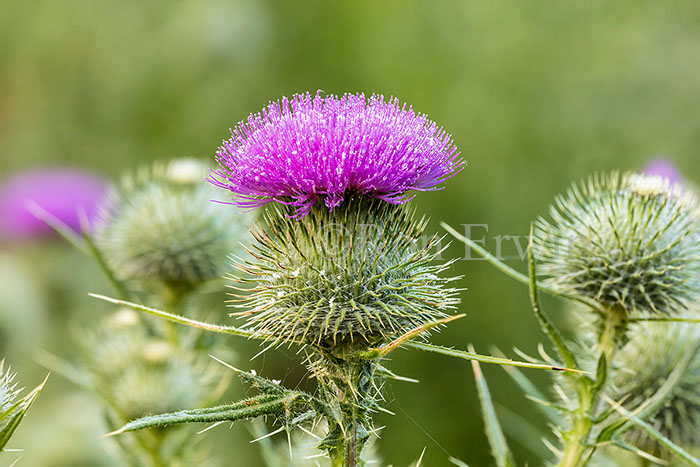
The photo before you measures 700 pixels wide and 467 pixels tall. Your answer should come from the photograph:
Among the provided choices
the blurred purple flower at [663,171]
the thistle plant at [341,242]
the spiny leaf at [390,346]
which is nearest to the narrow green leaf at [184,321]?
the thistle plant at [341,242]

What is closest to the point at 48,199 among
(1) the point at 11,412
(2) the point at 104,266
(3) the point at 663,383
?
(2) the point at 104,266

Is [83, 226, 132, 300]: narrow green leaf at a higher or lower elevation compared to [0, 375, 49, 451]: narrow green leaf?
higher

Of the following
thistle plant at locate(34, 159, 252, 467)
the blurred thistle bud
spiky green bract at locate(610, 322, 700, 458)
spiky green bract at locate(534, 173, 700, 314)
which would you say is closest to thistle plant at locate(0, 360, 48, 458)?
thistle plant at locate(34, 159, 252, 467)

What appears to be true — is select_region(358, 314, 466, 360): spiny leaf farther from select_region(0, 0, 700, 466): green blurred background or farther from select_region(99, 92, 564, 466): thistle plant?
select_region(0, 0, 700, 466): green blurred background

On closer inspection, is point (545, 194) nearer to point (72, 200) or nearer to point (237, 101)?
point (237, 101)

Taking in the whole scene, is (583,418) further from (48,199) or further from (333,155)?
(48,199)

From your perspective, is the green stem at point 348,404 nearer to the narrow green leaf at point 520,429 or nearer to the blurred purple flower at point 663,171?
the blurred purple flower at point 663,171
